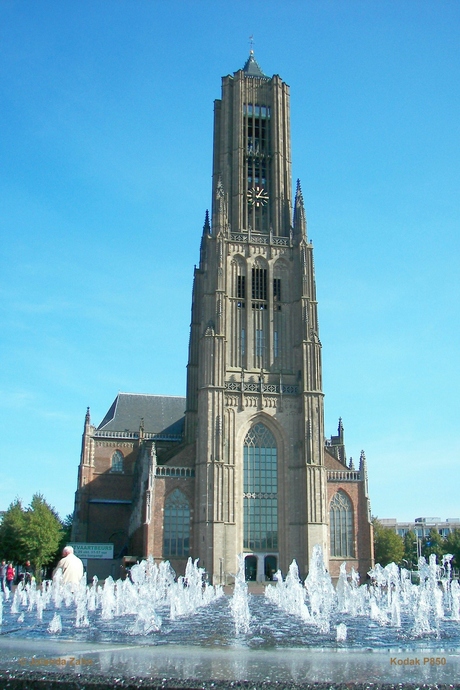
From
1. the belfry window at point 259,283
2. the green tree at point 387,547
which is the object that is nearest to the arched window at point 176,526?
the belfry window at point 259,283

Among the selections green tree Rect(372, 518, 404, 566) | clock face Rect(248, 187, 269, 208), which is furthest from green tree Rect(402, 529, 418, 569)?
clock face Rect(248, 187, 269, 208)

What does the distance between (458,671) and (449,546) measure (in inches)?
3046

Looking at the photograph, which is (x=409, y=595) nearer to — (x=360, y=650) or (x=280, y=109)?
(x=360, y=650)

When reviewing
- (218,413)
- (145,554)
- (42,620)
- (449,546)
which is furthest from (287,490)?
(449,546)

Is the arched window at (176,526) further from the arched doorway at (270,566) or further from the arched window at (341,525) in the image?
the arched window at (341,525)

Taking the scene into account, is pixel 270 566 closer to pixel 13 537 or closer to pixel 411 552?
pixel 13 537

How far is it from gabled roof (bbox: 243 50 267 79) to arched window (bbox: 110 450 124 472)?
40230mm

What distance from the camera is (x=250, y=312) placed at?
186 ft

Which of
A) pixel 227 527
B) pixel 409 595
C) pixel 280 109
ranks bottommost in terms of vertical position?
pixel 409 595

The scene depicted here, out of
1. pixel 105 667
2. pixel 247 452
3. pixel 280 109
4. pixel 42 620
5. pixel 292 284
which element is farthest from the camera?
pixel 280 109

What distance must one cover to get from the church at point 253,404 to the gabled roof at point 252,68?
162 centimetres

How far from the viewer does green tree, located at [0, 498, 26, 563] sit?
5762cm

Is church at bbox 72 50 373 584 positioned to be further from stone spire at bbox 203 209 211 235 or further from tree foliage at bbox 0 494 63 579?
tree foliage at bbox 0 494 63 579

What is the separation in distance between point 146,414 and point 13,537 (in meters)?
22.0
